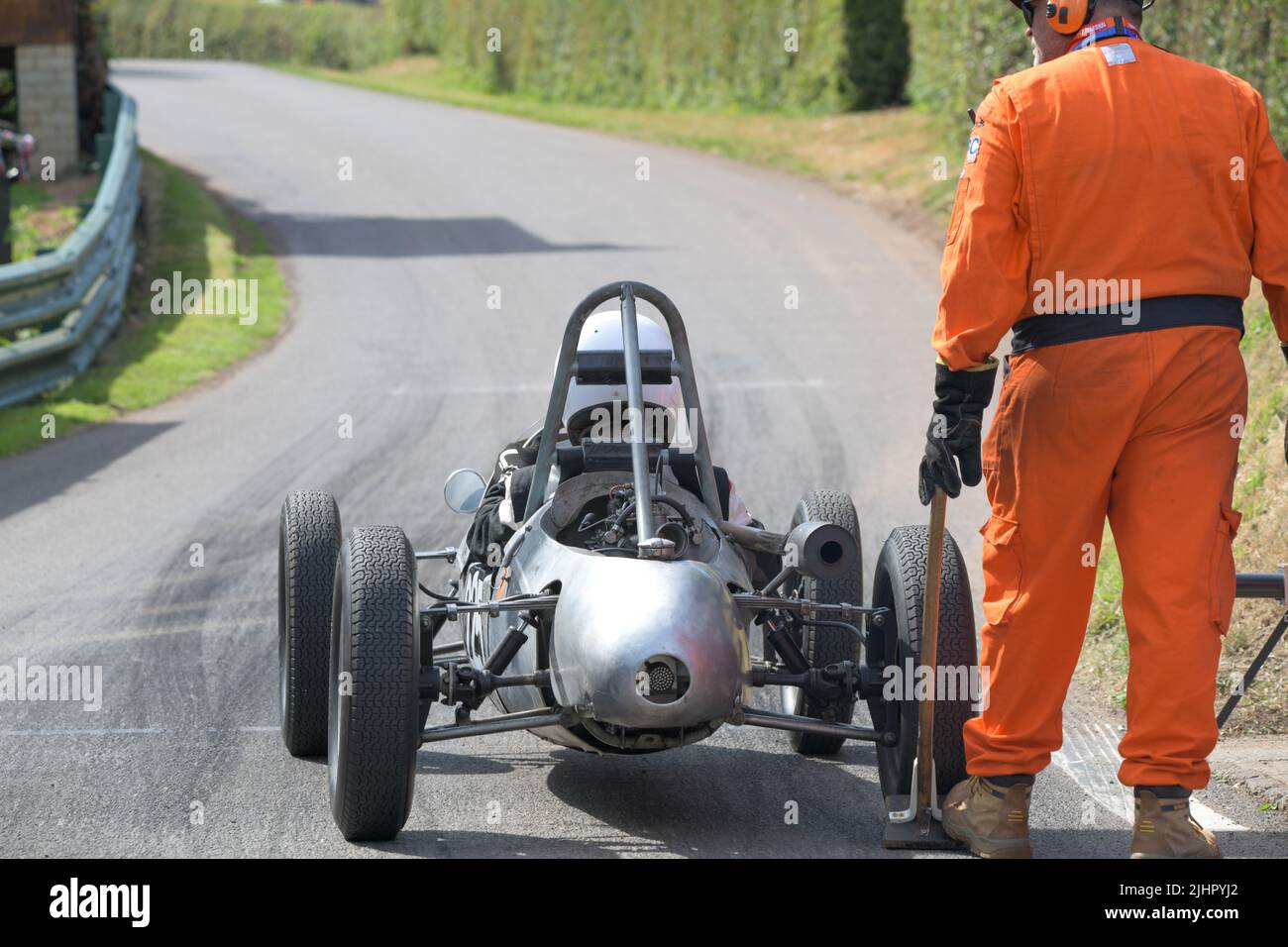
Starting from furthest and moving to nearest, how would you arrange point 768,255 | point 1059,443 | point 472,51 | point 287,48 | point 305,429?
point 287,48 < point 472,51 < point 768,255 < point 305,429 < point 1059,443

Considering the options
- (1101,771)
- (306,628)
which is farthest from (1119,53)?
(306,628)

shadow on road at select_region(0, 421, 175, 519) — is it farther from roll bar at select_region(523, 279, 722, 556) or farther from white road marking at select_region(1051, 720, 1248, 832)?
white road marking at select_region(1051, 720, 1248, 832)

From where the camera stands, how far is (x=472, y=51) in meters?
39.0

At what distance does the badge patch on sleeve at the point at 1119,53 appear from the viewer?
4.58 meters

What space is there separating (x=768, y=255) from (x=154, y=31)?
41969 millimetres

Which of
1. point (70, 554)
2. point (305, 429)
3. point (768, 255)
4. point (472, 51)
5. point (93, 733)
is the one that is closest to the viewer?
point (93, 733)

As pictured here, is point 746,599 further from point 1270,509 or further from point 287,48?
point 287,48

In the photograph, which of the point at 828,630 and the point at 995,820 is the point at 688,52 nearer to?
the point at 828,630

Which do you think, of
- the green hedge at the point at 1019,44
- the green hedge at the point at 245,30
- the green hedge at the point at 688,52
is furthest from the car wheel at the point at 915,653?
the green hedge at the point at 245,30

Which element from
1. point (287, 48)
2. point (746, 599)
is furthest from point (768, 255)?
point (287, 48)

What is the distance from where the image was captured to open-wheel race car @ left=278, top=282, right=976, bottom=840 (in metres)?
4.44

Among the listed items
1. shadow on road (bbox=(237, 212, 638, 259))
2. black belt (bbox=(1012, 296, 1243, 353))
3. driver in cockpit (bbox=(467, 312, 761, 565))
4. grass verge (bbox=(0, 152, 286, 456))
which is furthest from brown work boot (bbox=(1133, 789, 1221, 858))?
shadow on road (bbox=(237, 212, 638, 259))

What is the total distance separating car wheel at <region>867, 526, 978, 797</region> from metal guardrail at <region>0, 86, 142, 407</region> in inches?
339

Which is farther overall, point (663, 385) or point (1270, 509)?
point (1270, 509)
